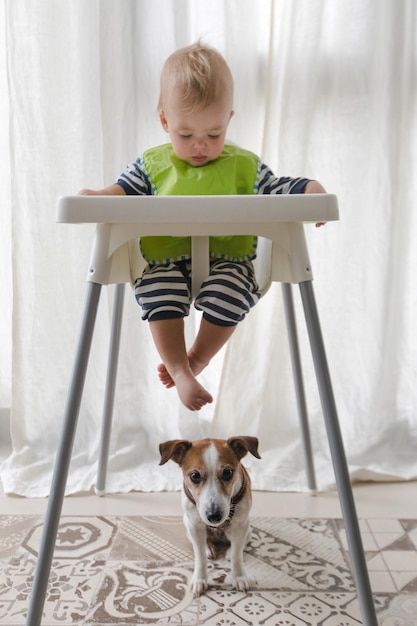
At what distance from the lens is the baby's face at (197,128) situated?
949mm

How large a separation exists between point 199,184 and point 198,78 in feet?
0.51

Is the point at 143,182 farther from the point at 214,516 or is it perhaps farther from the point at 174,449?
the point at 214,516

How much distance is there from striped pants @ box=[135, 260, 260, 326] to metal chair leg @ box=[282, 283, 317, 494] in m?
0.17

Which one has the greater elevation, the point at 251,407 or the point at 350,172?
the point at 350,172

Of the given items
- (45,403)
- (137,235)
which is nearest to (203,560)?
(137,235)

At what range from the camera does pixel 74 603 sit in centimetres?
92

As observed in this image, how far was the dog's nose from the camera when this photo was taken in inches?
35.7

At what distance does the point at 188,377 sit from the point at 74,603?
0.35 m

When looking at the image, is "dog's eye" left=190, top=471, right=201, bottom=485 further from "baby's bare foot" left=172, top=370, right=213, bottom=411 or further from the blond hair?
the blond hair

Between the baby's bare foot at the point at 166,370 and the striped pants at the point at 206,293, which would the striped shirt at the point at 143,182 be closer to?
the striped pants at the point at 206,293

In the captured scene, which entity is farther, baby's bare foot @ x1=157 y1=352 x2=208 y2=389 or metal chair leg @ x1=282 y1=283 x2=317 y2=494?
metal chair leg @ x1=282 y1=283 x2=317 y2=494

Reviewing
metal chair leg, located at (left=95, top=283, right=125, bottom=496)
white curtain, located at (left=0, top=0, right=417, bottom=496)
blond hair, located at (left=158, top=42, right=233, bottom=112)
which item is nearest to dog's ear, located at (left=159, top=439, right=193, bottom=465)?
metal chair leg, located at (left=95, top=283, right=125, bottom=496)

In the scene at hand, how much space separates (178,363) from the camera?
0.94 meters

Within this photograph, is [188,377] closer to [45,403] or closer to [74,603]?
[74,603]
